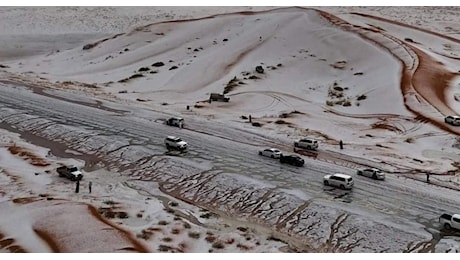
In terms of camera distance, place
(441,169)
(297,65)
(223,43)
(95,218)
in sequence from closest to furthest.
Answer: (95,218) < (441,169) < (297,65) < (223,43)

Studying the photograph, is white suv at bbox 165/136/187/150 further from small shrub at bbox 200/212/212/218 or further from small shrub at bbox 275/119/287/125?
small shrub at bbox 200/212/212/218

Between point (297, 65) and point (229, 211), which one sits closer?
point (229, 211)

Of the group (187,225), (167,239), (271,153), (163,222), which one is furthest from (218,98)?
(167,239)

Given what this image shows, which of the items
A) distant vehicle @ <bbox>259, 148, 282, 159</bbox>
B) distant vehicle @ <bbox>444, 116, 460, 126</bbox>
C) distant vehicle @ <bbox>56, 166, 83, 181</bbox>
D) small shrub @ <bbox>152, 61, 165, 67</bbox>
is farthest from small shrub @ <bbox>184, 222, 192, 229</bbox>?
small shrub @ <bbox>152, 61, 165, 67</bbox>

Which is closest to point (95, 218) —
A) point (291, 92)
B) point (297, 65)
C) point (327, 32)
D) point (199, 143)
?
point (199, 143)

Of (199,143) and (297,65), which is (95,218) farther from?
(297,65)

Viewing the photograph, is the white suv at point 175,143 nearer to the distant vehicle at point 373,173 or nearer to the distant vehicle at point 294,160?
the distant vehicle at point 294,160

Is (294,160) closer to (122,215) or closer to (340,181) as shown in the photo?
(340,181)
